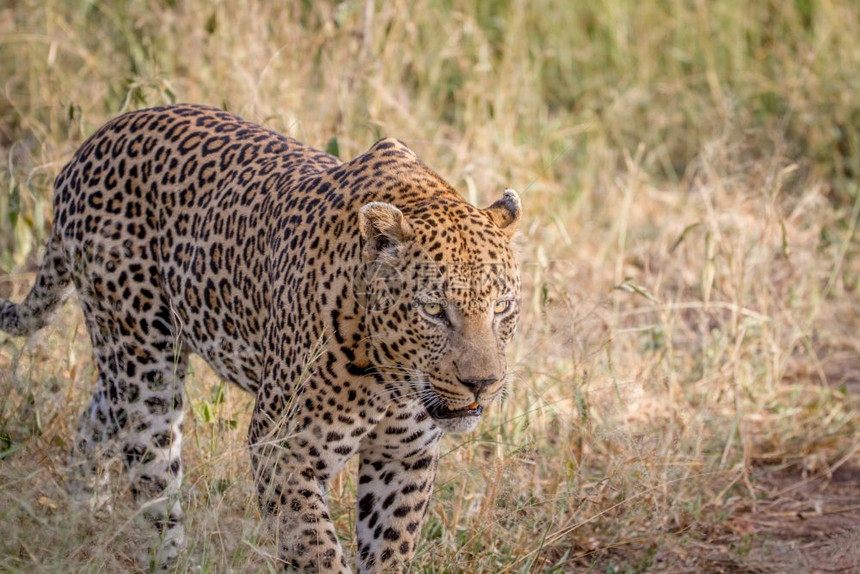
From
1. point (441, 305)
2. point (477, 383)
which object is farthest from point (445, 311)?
point (477, 383)

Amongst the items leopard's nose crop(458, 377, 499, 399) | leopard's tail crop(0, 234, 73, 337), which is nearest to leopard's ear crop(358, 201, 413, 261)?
leopard's nose crop(458, 377, 499, 399)

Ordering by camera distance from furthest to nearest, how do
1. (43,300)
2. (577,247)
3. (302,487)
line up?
(577,247) → (43,300) → (302,487)

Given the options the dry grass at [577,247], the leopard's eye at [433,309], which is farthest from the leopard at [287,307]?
the dry grass at [577,247]

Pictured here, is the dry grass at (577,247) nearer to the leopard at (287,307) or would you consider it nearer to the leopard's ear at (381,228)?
the leopard at (287,307)

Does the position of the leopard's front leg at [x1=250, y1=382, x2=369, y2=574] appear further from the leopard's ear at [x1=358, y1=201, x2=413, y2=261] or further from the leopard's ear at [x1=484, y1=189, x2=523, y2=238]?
the leopard's ear at [x1=484, y1=189, x2=523, y2=238]

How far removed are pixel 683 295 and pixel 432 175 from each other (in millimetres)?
3975

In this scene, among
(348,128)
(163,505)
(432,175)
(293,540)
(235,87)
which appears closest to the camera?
(293,540)

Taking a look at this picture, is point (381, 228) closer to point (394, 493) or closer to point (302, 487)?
point (302, 487)

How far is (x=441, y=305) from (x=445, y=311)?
24 mm

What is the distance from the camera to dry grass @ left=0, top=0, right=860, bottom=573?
17.6 ft

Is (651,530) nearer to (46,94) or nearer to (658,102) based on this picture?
(46,94)

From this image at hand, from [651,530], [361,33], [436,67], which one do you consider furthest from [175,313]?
[436,67]

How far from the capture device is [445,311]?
14.4 ft

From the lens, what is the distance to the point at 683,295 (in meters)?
8.47
